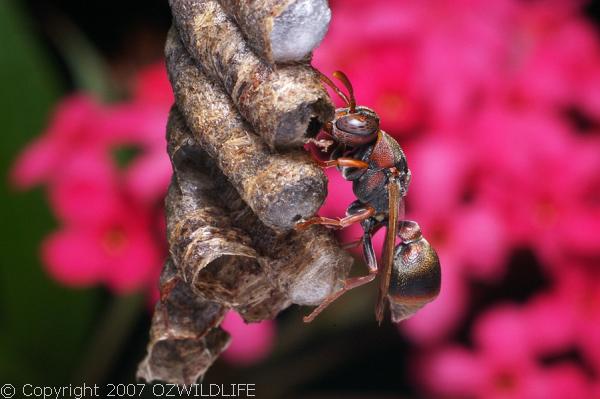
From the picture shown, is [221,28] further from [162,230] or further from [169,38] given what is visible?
[162,230]

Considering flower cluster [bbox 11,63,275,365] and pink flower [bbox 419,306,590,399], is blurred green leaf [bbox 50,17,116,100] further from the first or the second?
pink flower [bbox 419,306,590,399]

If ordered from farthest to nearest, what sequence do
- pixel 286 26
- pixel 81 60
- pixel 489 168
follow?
1. pixel 81 60
2. pixel 489 168
3. pixel 286 26

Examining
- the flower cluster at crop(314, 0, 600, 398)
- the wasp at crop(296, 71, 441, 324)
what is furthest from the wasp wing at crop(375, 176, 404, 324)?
the flower cluster at crop(314, 0, 600, 398)

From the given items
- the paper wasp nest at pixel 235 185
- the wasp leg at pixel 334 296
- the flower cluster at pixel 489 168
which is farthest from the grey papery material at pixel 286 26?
the flower cluster at pixel 489 168

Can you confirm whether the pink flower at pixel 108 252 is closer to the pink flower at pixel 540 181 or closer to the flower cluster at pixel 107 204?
the flower cluster at pixel 107 204

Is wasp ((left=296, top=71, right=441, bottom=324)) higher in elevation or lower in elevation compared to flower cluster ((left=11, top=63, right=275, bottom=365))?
higher

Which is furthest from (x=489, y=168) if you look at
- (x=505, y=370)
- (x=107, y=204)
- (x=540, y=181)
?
(x=107, y=204)

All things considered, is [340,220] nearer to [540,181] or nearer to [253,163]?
[253,163]

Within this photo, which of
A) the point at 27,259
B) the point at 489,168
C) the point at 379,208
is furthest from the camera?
the point at 27,259
